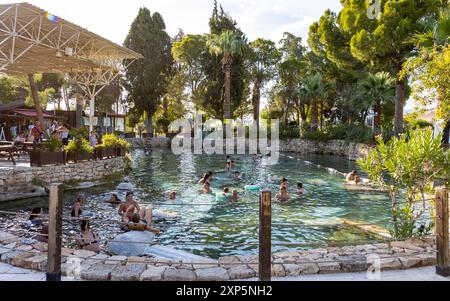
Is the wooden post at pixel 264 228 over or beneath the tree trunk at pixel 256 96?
beneath

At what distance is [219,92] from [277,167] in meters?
23.3

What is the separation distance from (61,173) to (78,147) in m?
1.79

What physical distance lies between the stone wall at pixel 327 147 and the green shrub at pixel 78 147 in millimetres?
21482

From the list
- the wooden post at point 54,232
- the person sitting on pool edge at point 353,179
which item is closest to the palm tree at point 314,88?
the person sitting on pool edge at point 353,179

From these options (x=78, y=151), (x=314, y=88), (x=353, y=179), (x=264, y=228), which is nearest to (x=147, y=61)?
(x=314, y=88)

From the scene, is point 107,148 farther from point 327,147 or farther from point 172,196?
point 327,147

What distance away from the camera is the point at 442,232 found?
5516 millimetres

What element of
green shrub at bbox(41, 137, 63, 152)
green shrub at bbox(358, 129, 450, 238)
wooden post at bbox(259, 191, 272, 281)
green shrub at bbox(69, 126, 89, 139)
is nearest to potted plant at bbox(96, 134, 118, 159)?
green shrub at bbox(69, 126, 89, 139)

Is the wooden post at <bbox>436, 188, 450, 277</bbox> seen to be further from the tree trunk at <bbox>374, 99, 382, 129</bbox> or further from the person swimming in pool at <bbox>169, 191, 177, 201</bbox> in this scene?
the tree trunk at <bbox>374, 99, 382, 129</bbox>

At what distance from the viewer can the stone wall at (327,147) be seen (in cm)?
3325

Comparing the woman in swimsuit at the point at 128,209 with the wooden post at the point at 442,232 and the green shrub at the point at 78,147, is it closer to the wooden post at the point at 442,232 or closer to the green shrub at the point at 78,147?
the green shrub at the point at 78,147

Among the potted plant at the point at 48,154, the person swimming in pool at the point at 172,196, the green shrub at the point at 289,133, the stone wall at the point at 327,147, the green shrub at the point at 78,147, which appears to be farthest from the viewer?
the green shrub at the point at 289,133

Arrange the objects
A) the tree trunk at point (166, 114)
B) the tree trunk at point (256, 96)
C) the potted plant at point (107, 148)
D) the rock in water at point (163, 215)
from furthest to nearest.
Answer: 1. the tree trunk at point (166, 114)
2. the tree trunk at point (256, 96)
3. the potted plant at point (107, 148)
4. the rock in water at point (163, 215)

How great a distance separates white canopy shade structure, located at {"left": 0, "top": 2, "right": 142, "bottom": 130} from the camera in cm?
1516
